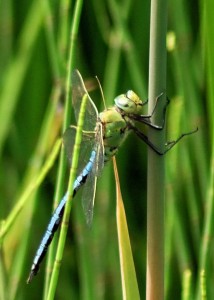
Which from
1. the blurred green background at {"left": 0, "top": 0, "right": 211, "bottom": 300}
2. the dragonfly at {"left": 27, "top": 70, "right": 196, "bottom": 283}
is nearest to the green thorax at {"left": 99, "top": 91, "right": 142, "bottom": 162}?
the dragonfly at {"left": 27, "top": 70, "right": 196, "bottom": 283}

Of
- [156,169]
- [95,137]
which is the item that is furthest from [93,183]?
[156,169]

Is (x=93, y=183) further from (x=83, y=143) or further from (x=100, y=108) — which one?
(x=100, y=108)

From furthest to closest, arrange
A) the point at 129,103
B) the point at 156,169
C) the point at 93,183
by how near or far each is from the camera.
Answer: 1. the point at 93,183
2. the point at 129,103
3. the point at 156,169

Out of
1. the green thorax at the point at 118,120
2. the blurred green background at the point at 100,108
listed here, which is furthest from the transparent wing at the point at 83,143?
the blurred green background at the point at 100,108

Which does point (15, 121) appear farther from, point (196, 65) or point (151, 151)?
point (151, 151)

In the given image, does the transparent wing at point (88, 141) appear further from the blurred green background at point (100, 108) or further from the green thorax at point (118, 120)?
the blurred green background at point (100, 108)

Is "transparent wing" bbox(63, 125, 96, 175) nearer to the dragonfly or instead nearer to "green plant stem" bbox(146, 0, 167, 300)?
the dragonfly
